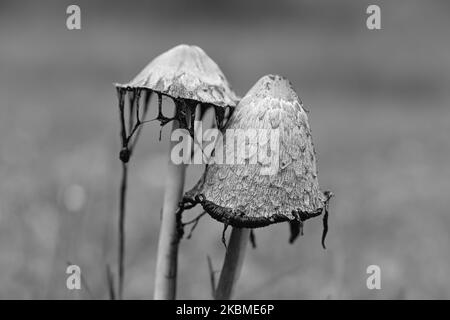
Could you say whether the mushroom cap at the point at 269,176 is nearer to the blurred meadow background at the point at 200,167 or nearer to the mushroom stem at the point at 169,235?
the mushroom stem at the point at 169,235

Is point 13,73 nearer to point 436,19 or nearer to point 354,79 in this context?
point 354,79

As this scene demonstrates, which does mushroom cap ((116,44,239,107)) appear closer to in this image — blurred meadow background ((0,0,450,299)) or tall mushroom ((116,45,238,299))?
tall mushroom ((116,45,238,299))

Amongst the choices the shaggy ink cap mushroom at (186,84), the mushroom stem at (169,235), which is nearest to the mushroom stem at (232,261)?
the mushroom stem at (169,235)

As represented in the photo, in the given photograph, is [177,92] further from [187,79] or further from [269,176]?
[269,176]

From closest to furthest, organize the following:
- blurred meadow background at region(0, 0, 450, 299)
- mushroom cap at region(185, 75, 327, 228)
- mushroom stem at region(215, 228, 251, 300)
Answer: mushroom cap at region(185, 75, 327, 228)
mushroom stem at region(215, 228, 251, 300)
blurred meadow background at region(0, 0, 450, 299)

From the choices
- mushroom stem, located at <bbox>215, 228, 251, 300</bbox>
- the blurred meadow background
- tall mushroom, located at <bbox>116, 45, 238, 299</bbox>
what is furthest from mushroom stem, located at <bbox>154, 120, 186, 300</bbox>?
the blurred meadow background

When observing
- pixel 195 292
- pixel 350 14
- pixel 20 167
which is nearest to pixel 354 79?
pixel 350 14

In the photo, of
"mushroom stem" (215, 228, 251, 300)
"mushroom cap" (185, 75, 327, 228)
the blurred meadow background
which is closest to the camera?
"mushroom cap" (185, 75, 327, 228)
